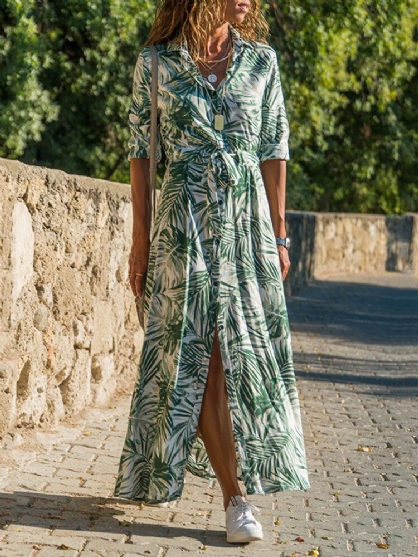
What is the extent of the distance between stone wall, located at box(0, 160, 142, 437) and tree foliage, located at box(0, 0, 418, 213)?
20.6ft

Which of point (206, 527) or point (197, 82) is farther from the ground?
point (197, 82)

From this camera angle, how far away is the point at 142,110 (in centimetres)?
443

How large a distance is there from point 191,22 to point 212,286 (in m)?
0.92

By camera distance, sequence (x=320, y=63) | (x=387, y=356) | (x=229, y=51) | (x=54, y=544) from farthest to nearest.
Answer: (x=320, y=63) < (x=387, y=356) < (x=229, y=51) < (x=54, y=544)

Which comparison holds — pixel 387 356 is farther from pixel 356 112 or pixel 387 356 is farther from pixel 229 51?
pixel 356 112

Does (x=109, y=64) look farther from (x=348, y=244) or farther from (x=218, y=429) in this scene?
(x=348, y=244)

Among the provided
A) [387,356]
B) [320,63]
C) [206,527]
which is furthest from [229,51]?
[320,63]

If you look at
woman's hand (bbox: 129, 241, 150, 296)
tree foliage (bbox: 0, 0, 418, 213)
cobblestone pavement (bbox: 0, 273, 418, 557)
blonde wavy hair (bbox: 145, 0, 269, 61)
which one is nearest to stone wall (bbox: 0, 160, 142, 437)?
cobblestone pavement (bbox: 0, 273, 418, 557)

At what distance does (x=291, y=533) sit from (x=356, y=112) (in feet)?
79.8

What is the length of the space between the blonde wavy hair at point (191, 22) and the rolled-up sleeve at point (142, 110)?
0.12 meters

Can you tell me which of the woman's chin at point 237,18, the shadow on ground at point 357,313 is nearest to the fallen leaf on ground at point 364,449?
the woman's chin at point 237,18

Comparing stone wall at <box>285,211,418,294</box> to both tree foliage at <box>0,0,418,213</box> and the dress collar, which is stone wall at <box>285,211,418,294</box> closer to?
tree foliage at <box>0,0,418,213</box>

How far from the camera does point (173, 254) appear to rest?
433 centimetres

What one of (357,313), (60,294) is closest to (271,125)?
(60,294)
